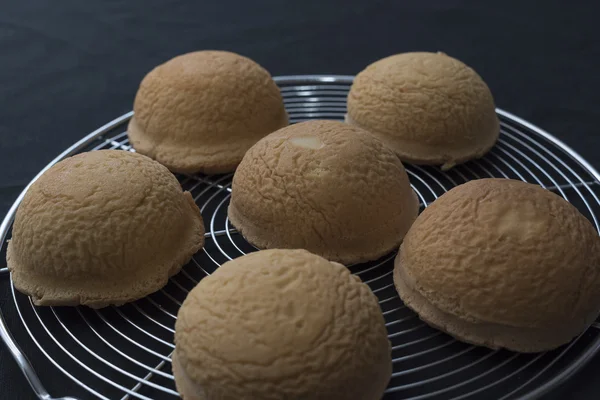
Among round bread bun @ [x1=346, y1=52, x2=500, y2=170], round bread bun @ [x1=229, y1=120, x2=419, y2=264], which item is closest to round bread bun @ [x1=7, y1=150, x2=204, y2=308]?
round bread bun @ [x1=229, y1=120, x2=419, y2=264]

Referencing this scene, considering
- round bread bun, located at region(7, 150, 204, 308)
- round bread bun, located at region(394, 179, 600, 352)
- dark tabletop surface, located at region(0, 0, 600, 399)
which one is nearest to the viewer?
round bread bun, located at region(394, 179, 600, 352)

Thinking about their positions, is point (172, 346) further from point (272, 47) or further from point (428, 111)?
point (272, 47)

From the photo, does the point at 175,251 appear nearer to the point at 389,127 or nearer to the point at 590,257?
the point at 389,127

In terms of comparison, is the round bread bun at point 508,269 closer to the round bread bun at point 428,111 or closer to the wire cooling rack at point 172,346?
the wire cooling rack at point 172,346

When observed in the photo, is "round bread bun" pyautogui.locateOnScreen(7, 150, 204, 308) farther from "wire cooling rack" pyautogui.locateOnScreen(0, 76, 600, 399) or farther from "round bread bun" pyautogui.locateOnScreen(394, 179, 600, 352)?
"round bread bun" pyautogui.locateOnScreen(394, 179, 600, 352)

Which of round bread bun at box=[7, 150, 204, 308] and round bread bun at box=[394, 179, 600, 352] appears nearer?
round bread bun at box=[394, 179, 600, 352]

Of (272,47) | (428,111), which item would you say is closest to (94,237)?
(428,111)
